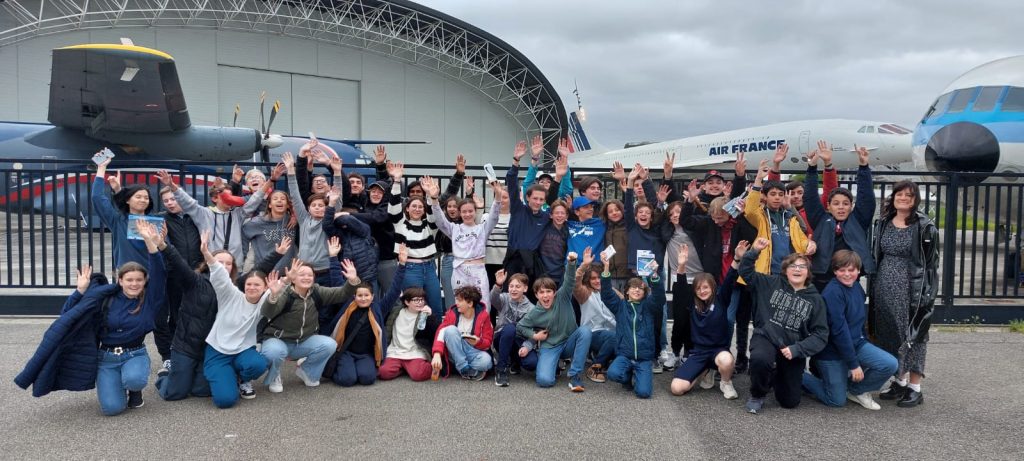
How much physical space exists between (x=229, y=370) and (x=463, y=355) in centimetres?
169

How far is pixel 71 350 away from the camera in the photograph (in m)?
4.21

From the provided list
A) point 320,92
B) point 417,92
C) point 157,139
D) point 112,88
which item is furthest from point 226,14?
point 112,88

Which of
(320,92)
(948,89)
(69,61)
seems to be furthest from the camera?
(320,92)

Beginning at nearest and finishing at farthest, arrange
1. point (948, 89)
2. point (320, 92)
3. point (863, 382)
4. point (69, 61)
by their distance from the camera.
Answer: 1. point (863, 382)
2. point (948, 89)
3. point (69, 61)
4. point (320, 92)

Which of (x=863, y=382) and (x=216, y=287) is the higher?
(x=216, y=287)

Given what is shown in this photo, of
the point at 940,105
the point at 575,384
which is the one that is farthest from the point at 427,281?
the point at 940,105

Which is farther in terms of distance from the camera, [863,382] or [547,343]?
[547,343]

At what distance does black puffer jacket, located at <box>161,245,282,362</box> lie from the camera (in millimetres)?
4582

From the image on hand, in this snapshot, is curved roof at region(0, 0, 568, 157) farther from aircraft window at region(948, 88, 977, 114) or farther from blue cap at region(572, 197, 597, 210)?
blue cap at region(572, 197, 597, 210)

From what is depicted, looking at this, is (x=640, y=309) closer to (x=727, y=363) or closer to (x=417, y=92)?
(x=727, y=363)

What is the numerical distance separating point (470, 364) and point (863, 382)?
2839mm

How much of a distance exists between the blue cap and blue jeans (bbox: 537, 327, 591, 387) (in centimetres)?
123

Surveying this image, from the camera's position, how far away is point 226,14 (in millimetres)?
28094

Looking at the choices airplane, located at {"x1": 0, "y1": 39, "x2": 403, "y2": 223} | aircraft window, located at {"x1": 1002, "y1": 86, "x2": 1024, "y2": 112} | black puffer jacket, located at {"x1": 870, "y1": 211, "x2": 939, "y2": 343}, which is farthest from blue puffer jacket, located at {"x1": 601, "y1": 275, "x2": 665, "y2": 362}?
airplane, located at {"x1": 0, "y1": 39, "x2": 403, "y2": 223}
